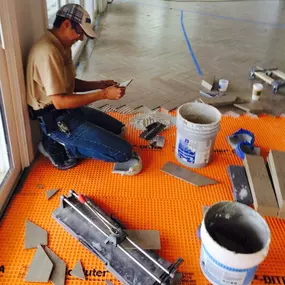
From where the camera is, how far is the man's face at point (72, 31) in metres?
2.09

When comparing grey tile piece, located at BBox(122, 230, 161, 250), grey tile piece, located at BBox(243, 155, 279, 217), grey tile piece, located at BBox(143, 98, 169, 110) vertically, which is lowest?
grey tile piece, located at BBox(143, 98, 169, 110)

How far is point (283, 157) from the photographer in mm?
2369

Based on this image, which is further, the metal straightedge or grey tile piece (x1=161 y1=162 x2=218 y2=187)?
the metal straightedge

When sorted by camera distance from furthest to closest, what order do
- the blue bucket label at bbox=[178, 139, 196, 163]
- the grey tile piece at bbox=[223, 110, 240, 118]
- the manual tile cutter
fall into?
the grey tile piece at bbox=[223, 110, 240, 118], the blue bucket label at bbox=[178, 139, 196, 163], the manual tile cutter

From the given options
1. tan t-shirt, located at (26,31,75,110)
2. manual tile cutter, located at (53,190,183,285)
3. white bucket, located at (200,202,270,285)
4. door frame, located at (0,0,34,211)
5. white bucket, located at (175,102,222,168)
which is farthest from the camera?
white bucket, located at (175,102,222,168)

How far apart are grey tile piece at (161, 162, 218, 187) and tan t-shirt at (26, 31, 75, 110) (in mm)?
878

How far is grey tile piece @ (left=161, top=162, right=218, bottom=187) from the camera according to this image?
2.33m

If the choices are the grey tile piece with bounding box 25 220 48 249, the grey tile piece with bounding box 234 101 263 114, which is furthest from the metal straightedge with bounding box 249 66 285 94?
the grey tile piece with bounding box 25 220 48 249

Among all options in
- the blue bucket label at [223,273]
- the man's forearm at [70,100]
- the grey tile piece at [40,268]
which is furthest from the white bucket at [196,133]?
the grey tile piece at [40,268]

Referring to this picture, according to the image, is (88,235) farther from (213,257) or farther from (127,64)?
(127,64)

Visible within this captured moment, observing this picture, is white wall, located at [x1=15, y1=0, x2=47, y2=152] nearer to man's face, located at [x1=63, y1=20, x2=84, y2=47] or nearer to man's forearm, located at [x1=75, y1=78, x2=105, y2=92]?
man's face, located at [x1=63, y1=20, x2=84, y2=47]

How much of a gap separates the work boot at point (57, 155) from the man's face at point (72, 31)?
27.6 inches

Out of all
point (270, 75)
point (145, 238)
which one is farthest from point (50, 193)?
point (270, 75)

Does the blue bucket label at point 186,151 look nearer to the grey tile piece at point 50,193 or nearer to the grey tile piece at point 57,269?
the grey tile piece at point 50,193
